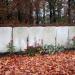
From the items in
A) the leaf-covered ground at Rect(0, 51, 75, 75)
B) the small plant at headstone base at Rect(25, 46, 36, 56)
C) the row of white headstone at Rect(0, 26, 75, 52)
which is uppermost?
the row of white headstone at Rect(0, 26, 75, 52)

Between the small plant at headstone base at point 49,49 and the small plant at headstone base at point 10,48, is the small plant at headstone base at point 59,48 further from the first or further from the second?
the small plant at headstone base at point 10,48

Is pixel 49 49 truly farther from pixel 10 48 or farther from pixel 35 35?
pixel 10 48

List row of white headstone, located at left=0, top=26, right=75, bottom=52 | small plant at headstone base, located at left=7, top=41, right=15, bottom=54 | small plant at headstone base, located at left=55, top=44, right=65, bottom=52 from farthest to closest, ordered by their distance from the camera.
A: small plant at headstone base, located at left=55, top=44, right=65, bottom=52
row of white headstone, located at left=0, top=26, right=75, bottom=52
small plant at headstone base, located at left=7, top=41, right=15, bottom=54

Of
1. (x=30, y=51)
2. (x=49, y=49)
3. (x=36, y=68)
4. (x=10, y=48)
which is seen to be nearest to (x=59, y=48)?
(x=49, y=49)

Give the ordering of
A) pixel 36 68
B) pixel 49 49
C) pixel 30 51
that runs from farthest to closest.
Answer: pixel 49 49
pixel 30 51
pixel 36 68

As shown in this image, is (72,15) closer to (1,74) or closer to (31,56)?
(31,56)

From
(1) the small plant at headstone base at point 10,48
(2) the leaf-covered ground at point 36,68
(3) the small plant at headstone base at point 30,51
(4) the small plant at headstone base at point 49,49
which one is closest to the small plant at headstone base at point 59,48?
(4) the small plant at headstone base at point 49,49

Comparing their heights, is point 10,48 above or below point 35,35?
below

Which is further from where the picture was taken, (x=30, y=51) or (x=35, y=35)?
(x=35, y=35)

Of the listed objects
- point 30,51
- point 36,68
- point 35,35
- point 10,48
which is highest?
point 35,35

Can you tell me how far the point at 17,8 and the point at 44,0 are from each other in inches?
132

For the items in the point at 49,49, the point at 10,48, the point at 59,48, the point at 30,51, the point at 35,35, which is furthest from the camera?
the point at 59,48

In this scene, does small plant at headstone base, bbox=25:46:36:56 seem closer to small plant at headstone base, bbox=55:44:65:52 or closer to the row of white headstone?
the row of white headstone

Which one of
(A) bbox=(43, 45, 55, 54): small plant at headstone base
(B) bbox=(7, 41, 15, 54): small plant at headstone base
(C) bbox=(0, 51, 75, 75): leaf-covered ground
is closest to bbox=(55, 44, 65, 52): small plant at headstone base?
(A) bbox=(43, 45, 55, 54): small plant at headstone base
